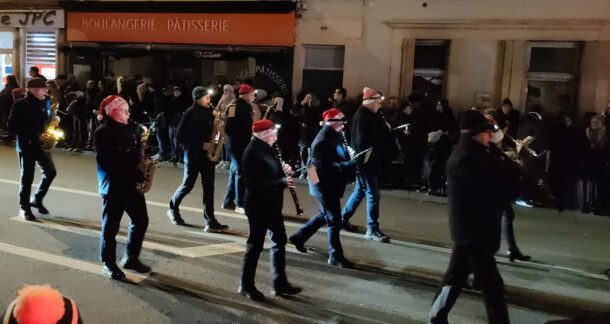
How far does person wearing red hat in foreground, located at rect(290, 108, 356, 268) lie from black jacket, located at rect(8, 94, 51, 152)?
3.92 metres

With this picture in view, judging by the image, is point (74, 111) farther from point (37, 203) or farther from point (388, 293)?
point (388, 293)

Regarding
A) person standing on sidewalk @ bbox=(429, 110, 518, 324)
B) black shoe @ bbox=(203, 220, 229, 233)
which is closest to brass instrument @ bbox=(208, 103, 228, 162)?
black shoe @ bbox=(203, 220, 229, 233)

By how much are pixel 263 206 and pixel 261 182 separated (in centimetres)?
23

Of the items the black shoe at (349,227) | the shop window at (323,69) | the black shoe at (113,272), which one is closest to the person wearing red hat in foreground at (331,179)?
the black shoe at (349,227)

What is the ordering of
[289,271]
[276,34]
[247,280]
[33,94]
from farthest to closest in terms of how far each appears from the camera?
[276,34], [33,94], [289,271], [247,280]

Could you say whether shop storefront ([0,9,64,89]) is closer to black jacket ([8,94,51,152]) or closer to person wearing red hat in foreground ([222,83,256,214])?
black jacket ([8,94,51,152])

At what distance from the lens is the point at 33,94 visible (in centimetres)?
889

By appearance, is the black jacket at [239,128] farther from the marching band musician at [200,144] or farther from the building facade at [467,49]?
the building facade at [467,49]

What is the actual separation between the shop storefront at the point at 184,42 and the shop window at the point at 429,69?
320 centimetres

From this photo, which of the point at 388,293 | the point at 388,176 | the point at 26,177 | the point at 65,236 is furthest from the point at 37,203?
the point at 388,176

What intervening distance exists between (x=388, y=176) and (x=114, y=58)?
32.0 feet

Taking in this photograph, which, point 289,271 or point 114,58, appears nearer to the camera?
point 289,271

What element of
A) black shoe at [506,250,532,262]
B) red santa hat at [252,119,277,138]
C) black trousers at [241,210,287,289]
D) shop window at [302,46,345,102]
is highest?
shop window at [302,46,345,102]

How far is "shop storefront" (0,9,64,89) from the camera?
1972cm
